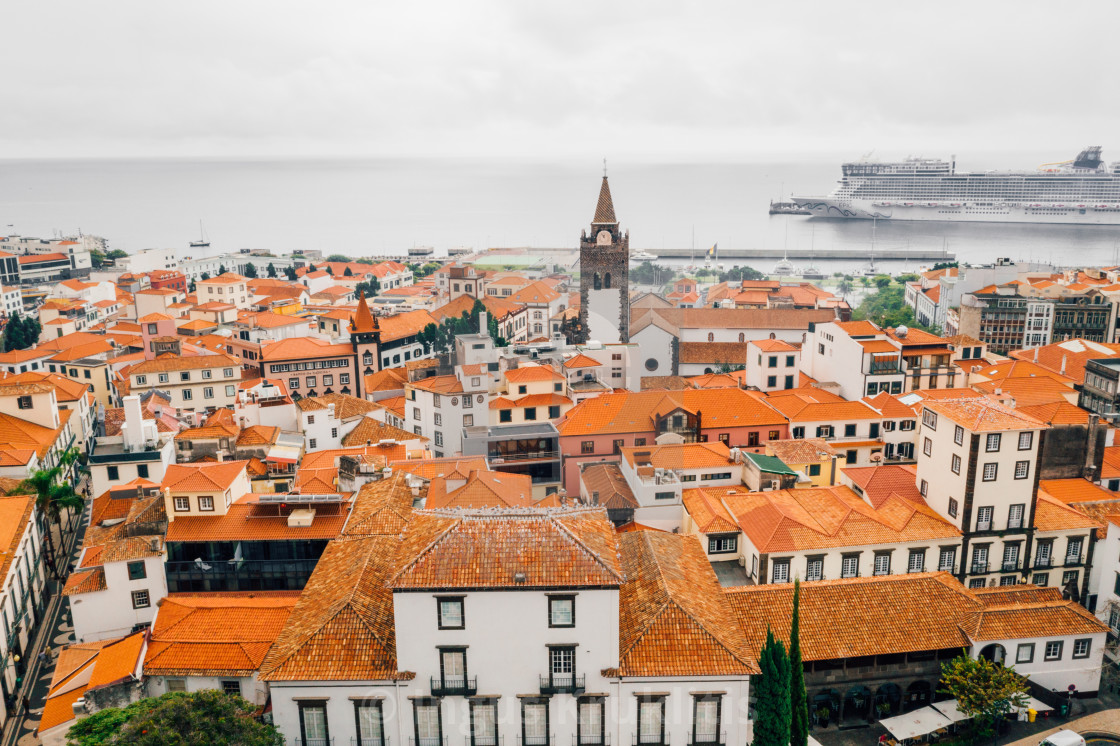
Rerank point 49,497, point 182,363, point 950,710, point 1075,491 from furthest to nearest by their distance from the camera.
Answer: point 182,363
point 1075,491
point 49,497
point 950,710

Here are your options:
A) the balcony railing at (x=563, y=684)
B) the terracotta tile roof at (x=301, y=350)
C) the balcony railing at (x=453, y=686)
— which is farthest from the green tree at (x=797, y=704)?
the terracotta tile roof at (x=301, y=350)

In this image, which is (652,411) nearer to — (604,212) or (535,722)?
(535,722)

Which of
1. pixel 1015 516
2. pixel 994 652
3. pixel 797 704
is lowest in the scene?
pixel 994 652

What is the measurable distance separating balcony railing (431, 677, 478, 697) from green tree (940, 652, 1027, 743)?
52.0 ft

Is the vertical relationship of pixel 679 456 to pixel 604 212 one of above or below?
below

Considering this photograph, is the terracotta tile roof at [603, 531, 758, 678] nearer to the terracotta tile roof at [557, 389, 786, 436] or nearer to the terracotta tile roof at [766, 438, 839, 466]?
the terracotta tile roof at [766, 438, 839, 466]

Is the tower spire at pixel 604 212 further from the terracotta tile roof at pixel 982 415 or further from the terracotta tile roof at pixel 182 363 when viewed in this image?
the terracotta tile roof at pixel 982 415

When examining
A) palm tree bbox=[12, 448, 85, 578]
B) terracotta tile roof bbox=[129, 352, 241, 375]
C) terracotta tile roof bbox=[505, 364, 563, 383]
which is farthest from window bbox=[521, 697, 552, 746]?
terracotta tile roof bbox=[129, 352, 241, 375]

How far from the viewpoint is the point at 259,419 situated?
49500mm

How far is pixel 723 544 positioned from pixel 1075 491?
17.7 m

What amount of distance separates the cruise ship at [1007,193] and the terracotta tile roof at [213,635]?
19750 centimetres

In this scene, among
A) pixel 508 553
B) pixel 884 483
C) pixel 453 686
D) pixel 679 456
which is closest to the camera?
pixel 508 553

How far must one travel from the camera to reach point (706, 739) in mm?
22125

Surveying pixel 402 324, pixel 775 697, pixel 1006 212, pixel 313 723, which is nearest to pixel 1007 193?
pixel 1006 212
